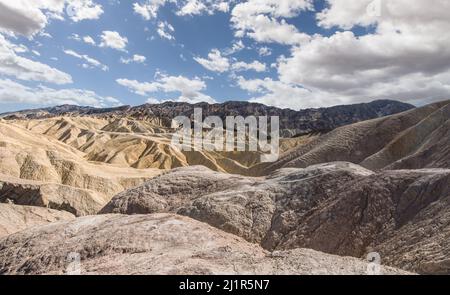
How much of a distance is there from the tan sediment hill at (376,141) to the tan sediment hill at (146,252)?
27066 mm

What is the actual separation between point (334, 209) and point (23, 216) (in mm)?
24370

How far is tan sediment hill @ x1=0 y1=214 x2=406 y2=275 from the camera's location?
821 cm

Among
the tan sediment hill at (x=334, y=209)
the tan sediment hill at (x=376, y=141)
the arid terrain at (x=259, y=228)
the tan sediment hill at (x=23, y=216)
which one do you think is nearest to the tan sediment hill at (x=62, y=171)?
the tan sediment hill at (x=23, y=216)

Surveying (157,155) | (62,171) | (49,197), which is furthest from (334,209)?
(157,155)

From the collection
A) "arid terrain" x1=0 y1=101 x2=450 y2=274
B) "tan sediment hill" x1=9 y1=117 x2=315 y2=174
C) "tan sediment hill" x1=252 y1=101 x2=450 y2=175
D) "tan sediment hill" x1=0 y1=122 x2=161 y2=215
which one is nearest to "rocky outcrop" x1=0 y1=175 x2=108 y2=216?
"tan sediment hill" x1=0 y1=122 x2=161 y2=215

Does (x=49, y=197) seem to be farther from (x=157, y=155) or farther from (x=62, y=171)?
(x=157, y=155)

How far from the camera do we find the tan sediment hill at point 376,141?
38.0m

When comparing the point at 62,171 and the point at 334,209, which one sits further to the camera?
the point at 62,171

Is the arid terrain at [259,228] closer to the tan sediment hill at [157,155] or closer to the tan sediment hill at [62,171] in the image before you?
the tan sediment hill at [62,171]

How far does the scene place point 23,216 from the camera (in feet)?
101
